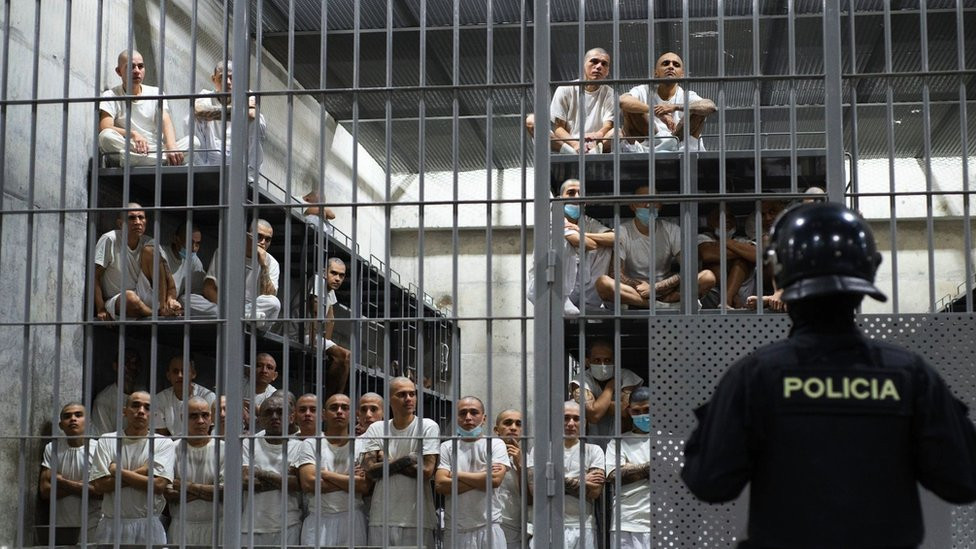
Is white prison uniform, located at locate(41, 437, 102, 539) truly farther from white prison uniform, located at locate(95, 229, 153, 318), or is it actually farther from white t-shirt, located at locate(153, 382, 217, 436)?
white prison uniform, located at locate(95, 229, 153, 318)

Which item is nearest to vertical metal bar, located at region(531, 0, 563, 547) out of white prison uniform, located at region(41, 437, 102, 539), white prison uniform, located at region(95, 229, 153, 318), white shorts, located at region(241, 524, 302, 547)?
white shorts, located at region(241, 524, 302, 547)

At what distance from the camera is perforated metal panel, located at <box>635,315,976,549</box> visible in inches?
191

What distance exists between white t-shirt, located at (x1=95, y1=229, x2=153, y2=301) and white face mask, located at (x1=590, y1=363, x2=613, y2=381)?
3.01 metres

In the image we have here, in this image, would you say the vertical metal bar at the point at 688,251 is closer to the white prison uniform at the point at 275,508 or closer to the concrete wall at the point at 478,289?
the white prison uniform at the point at 275,508

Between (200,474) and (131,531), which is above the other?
(200,474)

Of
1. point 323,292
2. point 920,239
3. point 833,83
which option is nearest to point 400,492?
point 323,292

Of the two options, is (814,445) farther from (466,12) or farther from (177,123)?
(466,12)

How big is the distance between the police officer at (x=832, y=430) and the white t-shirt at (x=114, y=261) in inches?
221

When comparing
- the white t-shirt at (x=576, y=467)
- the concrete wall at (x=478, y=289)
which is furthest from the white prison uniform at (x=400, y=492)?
the concrete wall at (x=478, y=289)

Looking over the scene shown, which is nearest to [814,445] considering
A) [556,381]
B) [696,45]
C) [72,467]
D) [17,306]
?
[556,381]

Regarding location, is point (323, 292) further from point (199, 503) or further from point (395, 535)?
point (199, 503)

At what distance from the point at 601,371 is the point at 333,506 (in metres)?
1.79

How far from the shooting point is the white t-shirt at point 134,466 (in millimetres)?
6617

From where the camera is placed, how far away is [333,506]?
6703mm
